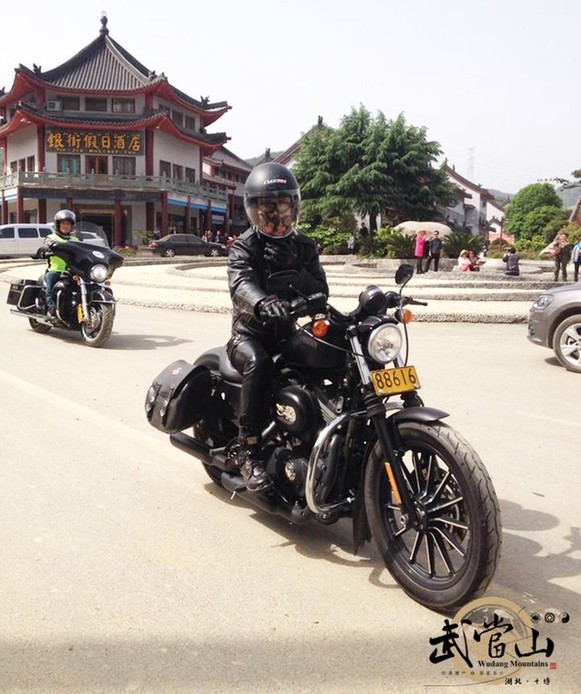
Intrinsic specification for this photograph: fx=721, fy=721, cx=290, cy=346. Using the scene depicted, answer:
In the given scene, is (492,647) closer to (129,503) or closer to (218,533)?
(218,533)

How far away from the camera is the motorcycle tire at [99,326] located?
30.5 ft

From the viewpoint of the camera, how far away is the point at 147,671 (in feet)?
8.19

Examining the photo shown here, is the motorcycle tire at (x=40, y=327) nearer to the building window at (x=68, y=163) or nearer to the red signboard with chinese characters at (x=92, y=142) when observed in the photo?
the red signboard with chinese characters at (x=92, y=142)

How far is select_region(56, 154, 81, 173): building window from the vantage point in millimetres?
49781

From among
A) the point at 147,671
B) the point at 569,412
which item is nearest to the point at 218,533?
the point at 147,671

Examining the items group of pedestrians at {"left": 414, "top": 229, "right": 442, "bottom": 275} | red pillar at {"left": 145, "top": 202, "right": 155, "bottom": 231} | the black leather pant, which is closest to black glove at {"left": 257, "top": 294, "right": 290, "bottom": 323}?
the black leather pant

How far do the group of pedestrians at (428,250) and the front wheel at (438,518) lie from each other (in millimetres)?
22053

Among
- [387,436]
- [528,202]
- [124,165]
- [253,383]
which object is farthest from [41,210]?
[528,202]

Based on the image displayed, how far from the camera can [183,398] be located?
3998 millimetres

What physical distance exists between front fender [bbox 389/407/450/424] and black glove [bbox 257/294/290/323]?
0.63 meters

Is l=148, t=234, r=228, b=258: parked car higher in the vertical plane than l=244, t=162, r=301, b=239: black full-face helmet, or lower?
higher

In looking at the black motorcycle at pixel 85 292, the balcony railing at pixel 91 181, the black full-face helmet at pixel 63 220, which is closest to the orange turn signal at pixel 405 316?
the black motorcycle at pixel 85 292

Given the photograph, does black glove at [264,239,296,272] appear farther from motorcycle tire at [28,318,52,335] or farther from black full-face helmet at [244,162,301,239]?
motorcycle tire at [28,318,52,335]

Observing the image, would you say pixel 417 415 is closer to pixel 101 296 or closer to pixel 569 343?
pixel 569 343
